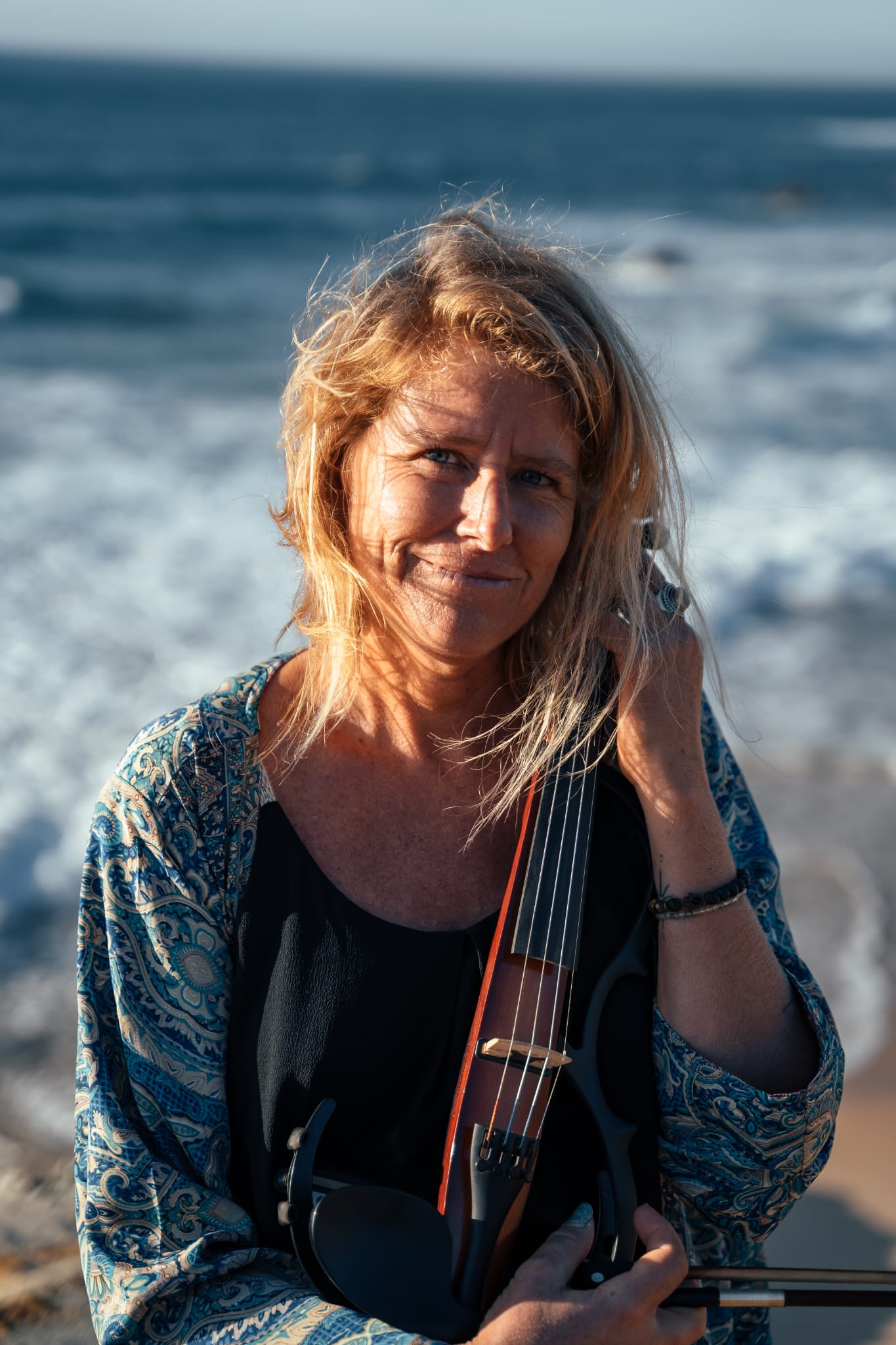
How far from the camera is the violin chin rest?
5.07 ft

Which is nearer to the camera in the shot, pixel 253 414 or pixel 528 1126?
pixel 528 1126

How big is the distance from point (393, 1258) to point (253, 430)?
Result: 10.3 metres

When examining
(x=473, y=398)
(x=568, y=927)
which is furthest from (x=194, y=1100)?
(x=473, y=398)

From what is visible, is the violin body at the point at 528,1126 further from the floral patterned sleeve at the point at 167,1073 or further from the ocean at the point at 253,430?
the ocean at the point at 253,430

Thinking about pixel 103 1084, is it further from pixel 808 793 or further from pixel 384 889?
pixel 808 793

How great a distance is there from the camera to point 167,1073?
5.45ft

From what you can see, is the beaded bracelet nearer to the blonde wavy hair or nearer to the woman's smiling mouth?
the blonde wavy hair

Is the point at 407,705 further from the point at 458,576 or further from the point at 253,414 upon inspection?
the point at 253,414

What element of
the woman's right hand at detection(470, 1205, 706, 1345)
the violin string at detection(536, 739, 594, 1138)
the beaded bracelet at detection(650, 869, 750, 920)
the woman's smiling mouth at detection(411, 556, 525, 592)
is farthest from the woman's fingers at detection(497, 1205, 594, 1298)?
the woman's smiling mouth at detection(411, 556, 525, 592)

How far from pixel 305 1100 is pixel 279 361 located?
13.3 metres

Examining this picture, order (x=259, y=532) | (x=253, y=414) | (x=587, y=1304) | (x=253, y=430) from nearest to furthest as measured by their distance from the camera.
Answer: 1. (x=587, y=1304)
2. (x=259, y=532)
3. (x=253, y=430)
4. (x=253, y=414)

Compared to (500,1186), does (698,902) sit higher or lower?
higher

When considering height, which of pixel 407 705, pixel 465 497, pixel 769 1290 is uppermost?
pixel 465 497

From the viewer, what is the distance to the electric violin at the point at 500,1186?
1556 mm
